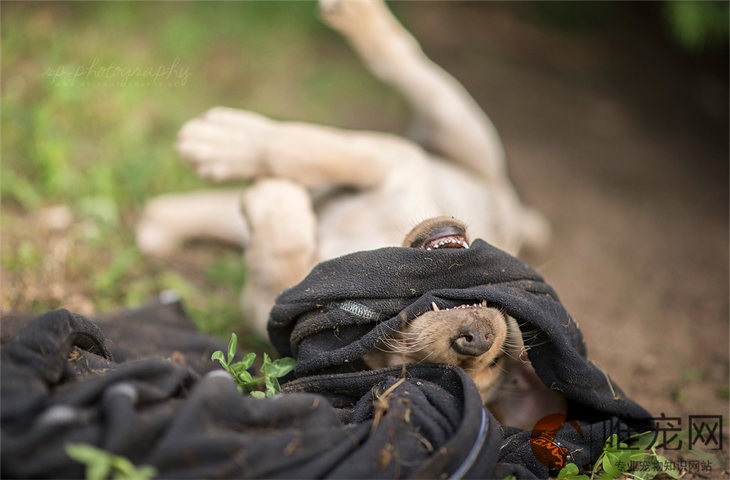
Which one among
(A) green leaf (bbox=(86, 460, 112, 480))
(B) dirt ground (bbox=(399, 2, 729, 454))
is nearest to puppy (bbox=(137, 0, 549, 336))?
(B) dirt ground (bbox=(399, 2, 729, 454))

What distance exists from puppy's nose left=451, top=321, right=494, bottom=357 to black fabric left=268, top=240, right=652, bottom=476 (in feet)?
0.30

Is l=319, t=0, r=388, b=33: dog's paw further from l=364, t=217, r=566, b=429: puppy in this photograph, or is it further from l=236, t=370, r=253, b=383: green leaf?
l=236, t=370, r=253, b=383: green leaf

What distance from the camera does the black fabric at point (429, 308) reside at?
1633 mm

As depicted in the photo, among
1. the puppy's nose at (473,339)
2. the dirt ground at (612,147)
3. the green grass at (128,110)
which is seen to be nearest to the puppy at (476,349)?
the puppy's nose at (473,339)

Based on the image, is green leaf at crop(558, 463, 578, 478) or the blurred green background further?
the blurred green background

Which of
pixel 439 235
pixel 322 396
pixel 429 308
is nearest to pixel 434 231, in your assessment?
pixel 439 235

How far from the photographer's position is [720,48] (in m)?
4.10

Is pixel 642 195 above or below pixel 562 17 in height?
below

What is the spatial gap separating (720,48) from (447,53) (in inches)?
73.7

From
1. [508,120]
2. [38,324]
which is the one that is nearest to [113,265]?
[38,324]

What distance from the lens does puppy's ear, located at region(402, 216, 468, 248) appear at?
1823 mm

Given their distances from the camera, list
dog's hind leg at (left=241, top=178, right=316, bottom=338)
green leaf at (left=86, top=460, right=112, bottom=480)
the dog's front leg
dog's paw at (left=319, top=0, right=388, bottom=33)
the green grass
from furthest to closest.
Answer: dog's paw at (left=319, top=0, right=388, bottom=33) < the green grass < the dog's front leg < dog's hind leg at (left=241, top=178, right=316, bottom=338) < green leaf at (left=86, top=460, right=112, bottom=480)

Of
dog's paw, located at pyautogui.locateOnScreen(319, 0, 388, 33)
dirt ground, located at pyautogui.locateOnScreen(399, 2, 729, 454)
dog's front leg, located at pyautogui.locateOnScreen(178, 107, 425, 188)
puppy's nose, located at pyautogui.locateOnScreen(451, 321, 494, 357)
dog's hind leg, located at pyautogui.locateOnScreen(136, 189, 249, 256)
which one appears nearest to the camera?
puppy's nose, located at pyautogui.locateOnScreen(451, 321, 494, 357)

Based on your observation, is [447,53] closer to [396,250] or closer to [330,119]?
[330,119]
